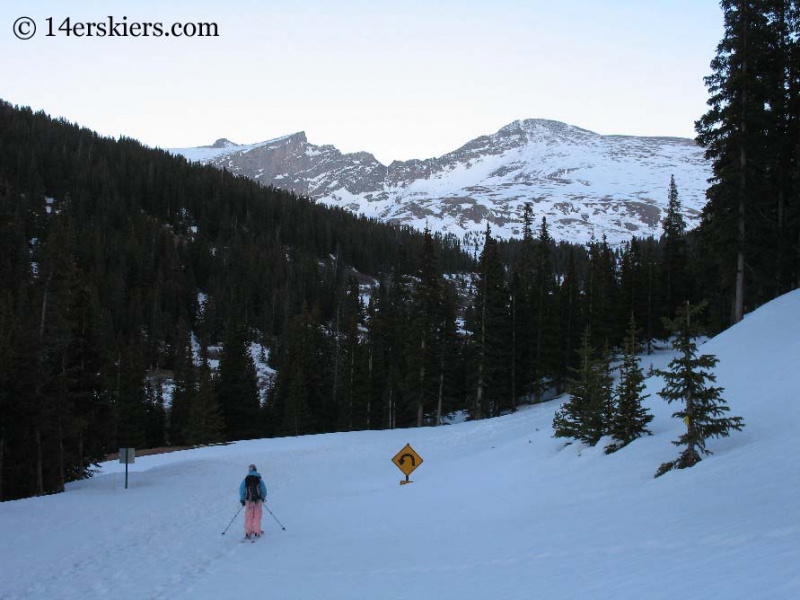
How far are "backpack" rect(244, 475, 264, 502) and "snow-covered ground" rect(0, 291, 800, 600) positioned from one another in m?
1.14

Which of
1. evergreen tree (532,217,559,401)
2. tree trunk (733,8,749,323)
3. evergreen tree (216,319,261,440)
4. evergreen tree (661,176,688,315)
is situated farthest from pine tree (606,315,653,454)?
evergreen tree (216,319,261,440)

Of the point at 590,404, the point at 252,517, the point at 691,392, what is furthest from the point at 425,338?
the point at 691,392

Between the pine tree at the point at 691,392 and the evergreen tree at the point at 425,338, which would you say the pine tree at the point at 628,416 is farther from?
the evergreen tree at the point at 425,338

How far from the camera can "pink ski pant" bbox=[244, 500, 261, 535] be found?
13828mm

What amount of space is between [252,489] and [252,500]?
286 millimetres

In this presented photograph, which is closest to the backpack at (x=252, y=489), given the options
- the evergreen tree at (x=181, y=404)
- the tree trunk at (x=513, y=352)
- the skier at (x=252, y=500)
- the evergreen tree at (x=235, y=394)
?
the skier at (x=252, y=500)

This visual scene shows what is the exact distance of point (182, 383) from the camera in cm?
6438

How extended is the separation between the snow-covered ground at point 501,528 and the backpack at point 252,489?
45.0 inches

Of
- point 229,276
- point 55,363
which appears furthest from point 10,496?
point 229,276

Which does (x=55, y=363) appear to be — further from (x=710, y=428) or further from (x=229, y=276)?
(x=229, y=276)

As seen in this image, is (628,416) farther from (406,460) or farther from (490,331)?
(490,331)

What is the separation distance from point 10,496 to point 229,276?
100 meters

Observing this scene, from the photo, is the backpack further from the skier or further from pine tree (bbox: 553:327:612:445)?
pine tree (bbox: 553:327:612:445)

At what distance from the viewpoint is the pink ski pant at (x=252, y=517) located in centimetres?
1383
